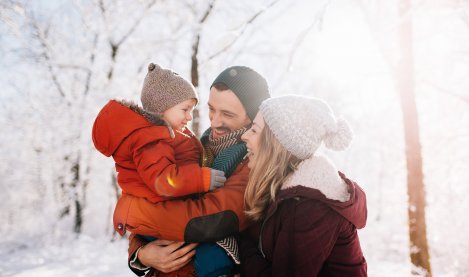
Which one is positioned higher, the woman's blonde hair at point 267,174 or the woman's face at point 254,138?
the woman's face at point 254,138

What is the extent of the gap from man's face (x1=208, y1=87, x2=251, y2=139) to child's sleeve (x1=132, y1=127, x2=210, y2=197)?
615mm

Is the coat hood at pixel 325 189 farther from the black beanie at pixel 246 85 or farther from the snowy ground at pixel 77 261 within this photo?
the snowy ground at pixel 77 261

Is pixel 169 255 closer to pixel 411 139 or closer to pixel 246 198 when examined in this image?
pixel 246 198

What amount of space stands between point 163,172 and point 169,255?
0.50 metres

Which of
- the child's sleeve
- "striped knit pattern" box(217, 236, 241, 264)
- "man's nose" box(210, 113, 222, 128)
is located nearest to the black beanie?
"man's nose" box(210, 113, 222, 128)

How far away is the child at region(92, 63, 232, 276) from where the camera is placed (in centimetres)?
184

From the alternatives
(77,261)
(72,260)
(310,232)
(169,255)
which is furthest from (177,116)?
(72,260)

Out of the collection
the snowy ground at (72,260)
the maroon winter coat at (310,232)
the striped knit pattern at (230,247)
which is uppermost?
the maroon winter coat at (310,232)

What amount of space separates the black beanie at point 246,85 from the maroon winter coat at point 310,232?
989 mm

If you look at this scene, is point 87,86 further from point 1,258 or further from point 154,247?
point 154,247

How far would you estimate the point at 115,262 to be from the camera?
1056cm

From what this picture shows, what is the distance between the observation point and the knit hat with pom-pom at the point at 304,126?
5.56ft

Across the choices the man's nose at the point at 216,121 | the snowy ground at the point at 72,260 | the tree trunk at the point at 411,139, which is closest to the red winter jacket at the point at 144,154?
the man's nose at the point at 216,121

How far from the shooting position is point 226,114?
8.21 feet
